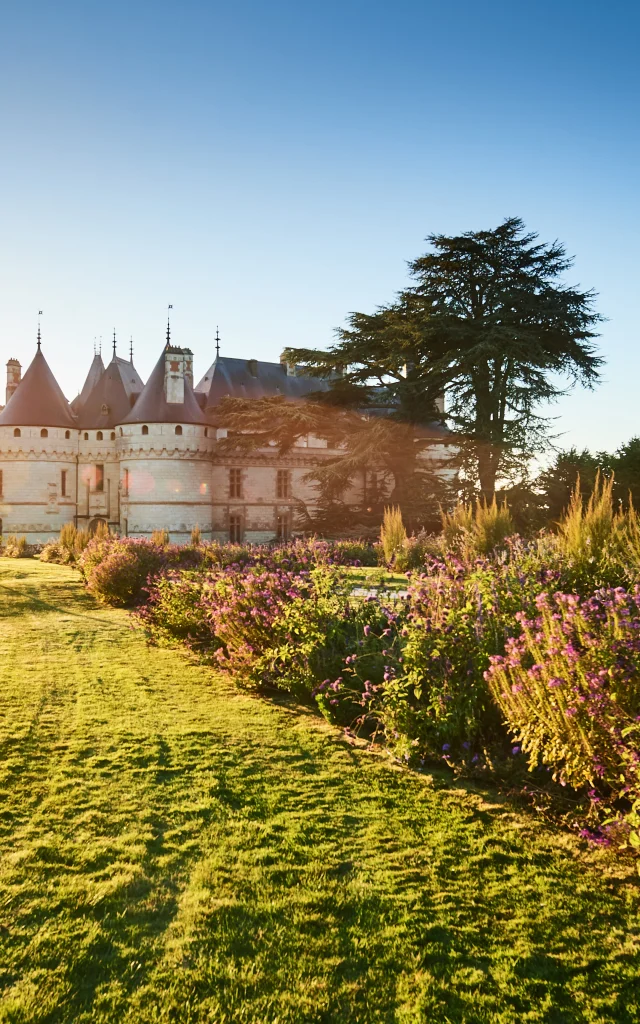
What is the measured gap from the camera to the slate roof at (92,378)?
1406 inches

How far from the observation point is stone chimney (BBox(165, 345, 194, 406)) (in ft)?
99.8

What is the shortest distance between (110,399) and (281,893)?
3353 centimetres

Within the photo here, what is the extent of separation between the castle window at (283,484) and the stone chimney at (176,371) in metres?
7.26

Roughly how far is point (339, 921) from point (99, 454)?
3202 centimetres

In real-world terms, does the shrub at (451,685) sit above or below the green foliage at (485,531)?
below

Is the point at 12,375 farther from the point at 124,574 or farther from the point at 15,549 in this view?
the point at 124,574

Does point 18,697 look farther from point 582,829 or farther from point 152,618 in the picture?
point 582,829

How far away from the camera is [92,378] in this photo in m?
36.1

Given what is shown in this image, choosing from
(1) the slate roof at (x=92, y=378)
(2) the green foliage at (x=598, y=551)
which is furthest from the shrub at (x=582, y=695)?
(1) the slate roof at (x=92, y=378)

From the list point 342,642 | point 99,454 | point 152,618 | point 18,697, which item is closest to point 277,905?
point 342,642

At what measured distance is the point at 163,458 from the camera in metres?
30.6

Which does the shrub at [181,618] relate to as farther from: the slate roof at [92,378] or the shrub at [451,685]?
the slate roof at [92,378]

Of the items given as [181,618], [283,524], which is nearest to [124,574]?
[181,618]

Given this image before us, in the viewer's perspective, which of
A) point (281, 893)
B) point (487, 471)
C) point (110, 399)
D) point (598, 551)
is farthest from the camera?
point (110, 399)
